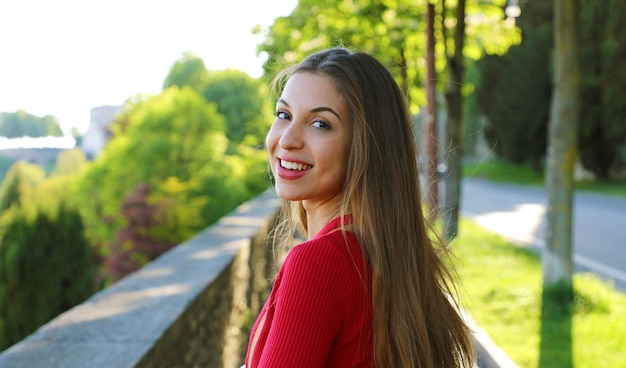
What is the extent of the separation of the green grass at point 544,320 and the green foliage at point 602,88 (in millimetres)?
23606

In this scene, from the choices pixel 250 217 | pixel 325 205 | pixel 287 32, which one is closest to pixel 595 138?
pixel 287 32

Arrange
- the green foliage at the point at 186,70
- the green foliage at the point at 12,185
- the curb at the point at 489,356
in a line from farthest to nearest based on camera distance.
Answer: the green foliage at the point at 186,70
the green foliage at the point at 12,185
the curb at the point at 489,356

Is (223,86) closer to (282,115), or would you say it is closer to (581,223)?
(581,223)

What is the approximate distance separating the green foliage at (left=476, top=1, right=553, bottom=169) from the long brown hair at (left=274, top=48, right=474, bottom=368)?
1498 inches

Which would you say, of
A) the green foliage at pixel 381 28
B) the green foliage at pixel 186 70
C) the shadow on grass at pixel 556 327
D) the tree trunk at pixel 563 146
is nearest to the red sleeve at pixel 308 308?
the shadow on grass at pixel 556 327

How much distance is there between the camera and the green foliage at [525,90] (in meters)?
38.8

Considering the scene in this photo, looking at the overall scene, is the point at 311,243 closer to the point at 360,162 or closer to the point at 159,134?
the point at 360,162

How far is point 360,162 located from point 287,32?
40.6 feet

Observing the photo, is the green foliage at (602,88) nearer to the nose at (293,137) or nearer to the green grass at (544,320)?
the green grass at (544,320)

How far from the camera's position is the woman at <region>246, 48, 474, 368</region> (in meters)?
1.56

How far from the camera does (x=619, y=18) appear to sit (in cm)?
3064

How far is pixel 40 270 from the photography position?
10.4m

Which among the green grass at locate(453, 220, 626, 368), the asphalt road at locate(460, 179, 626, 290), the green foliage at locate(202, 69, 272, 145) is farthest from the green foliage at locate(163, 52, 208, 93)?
the green grass at locate(453, 220, 626, 368)

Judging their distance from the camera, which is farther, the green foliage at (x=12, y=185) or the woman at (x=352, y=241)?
the green foliage at (x=12, y=185)
